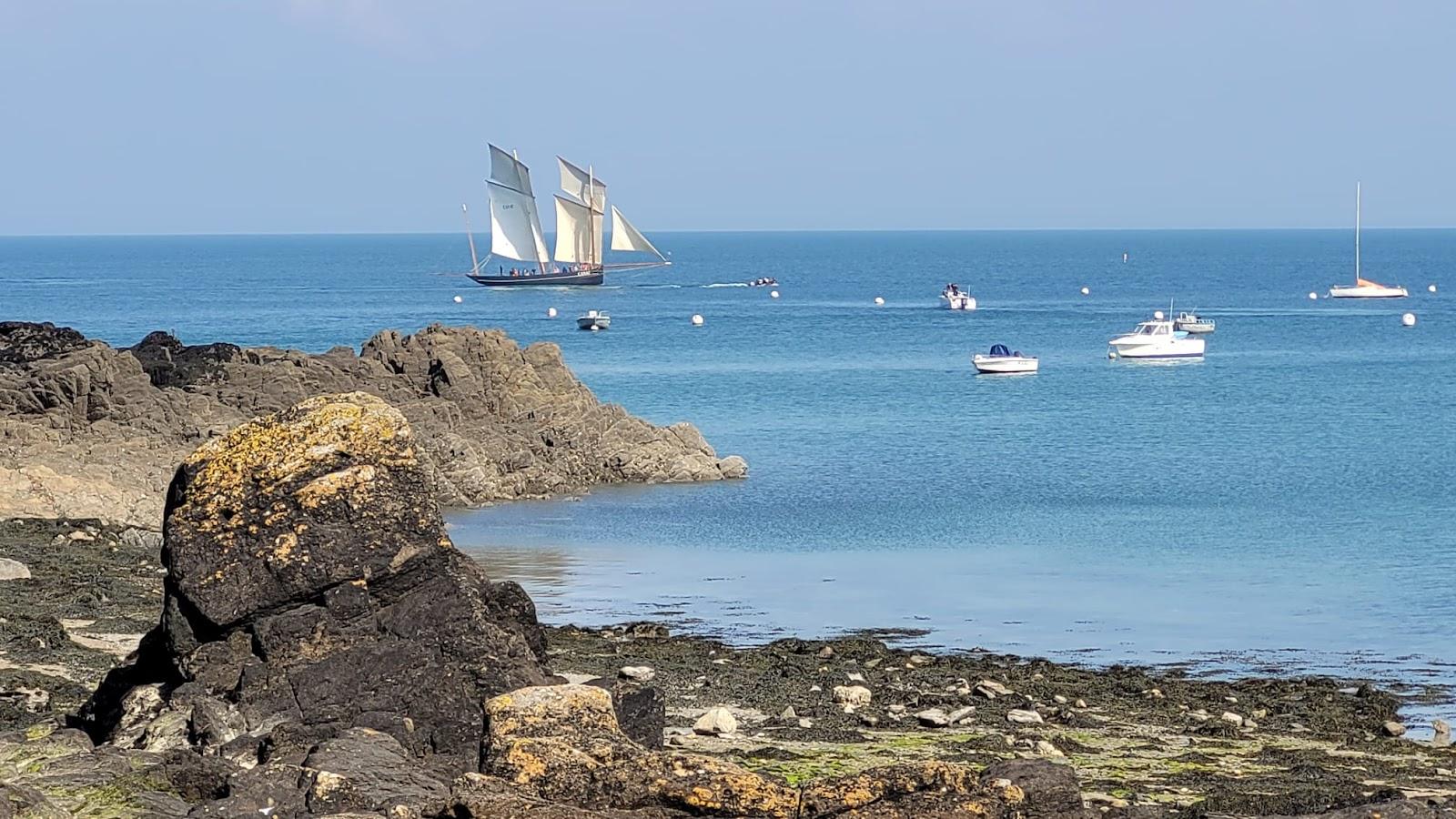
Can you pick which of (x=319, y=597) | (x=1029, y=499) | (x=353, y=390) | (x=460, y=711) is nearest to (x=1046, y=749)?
(x=460, y=711)

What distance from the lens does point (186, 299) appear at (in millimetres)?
135750

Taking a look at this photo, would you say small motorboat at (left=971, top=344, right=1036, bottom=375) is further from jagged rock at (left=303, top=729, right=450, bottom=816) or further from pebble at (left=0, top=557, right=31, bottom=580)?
jagged rock at (left=303, top=729, right=450, bottom=816)

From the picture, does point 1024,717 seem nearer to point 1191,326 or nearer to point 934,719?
point 934,719

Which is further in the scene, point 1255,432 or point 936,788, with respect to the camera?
point 1255,432

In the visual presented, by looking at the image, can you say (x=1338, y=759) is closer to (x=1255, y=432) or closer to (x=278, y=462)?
(x=278, y=462)

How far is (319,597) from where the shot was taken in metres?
10.8

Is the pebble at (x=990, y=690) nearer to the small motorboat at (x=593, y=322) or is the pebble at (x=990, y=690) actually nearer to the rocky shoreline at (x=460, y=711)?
the rocky shoreline at (x=460, y=711)

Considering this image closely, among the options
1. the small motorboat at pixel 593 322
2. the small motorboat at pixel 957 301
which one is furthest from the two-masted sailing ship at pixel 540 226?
the small motorboat at pixel 593 322

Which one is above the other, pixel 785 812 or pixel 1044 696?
pixel 785 812

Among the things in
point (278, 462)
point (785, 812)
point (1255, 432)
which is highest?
point (278, 462)

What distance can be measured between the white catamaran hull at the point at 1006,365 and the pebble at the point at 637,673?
2125 inches

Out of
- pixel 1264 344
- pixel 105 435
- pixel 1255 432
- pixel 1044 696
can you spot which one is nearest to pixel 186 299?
pixel 1264 344

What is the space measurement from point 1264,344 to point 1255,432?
40518 millimetres

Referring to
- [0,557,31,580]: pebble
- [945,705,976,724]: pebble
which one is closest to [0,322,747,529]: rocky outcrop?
[0,557,31,580]: pebble
